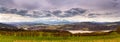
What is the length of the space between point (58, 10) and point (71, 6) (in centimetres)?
9

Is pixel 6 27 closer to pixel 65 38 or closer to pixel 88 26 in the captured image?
pixel 65 38

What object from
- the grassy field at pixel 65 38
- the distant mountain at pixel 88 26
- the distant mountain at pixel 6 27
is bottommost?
the grassy field at pixel 65 38

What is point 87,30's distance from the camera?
364 inches

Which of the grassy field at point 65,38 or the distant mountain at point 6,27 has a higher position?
the distant mountain at point 6,27

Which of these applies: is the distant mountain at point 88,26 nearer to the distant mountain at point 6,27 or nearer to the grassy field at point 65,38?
the grassy field at point 65,38

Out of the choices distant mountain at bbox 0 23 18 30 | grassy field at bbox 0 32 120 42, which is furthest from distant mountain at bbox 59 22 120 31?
distant mountain at bbox 0 23 18 30

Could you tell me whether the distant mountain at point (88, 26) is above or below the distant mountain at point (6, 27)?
below

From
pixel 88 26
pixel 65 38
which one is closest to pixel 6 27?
pixel 65 38

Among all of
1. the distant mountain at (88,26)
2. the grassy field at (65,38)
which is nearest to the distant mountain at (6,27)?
the grassy field at (65,38)

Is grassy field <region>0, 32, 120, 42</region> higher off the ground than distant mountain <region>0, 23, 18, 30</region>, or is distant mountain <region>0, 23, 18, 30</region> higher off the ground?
distant mountain <region>0, 23, 18, 30</region>

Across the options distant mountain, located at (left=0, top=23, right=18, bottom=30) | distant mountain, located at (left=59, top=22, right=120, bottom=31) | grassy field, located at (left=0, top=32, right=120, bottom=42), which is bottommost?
grassy field, located at (left=0, top=32, right=120, bottom=42)

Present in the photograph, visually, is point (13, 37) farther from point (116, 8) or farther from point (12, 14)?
point (116, 8)

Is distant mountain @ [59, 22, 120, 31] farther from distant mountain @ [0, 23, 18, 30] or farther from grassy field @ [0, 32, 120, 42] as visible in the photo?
distant mountain @ [0, 23, 18, 30]

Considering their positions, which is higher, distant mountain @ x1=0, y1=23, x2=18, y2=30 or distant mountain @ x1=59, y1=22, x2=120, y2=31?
distant mountain @ x1=0, y1=23, x2=18, y2=30
